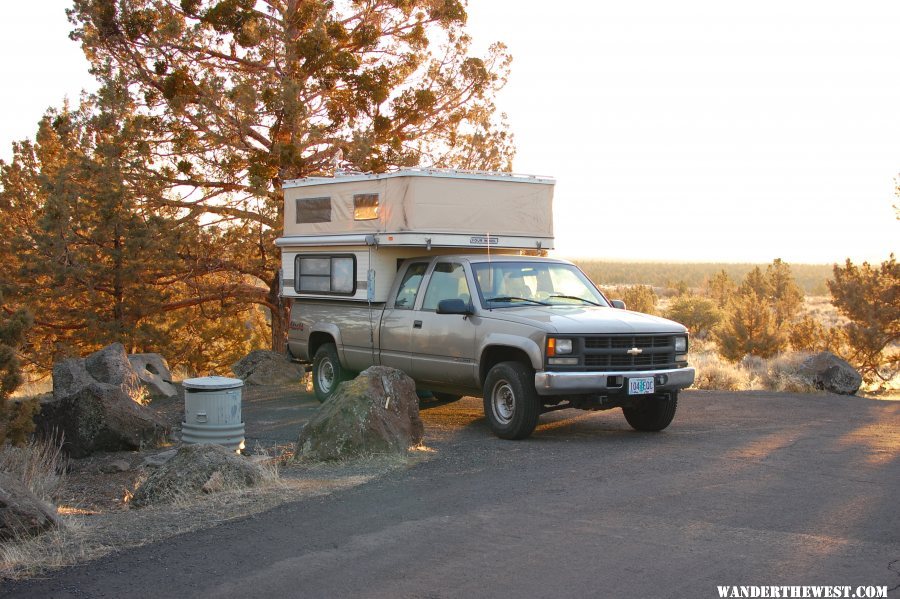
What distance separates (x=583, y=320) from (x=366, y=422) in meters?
2.52

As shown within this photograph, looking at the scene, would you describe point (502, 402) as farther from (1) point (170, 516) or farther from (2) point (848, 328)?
(2) point (848, 328)

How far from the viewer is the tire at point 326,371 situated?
523 inches

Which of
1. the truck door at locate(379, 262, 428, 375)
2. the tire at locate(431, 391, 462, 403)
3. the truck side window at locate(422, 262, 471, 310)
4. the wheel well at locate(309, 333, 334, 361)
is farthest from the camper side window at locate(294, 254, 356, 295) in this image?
the tire at locate(431, 391, 462, 403)

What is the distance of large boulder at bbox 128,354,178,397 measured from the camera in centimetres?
1527

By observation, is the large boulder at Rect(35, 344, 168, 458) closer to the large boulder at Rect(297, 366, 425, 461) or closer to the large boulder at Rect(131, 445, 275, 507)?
the large boulder at Rect(297, 366, 425, 461)

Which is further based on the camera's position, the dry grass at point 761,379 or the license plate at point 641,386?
the dry grass at point 761,379

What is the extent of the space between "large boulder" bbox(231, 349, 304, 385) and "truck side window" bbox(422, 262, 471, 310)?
5.60 m

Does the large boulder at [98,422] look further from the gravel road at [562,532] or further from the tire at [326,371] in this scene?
the gravel road at [562,532]

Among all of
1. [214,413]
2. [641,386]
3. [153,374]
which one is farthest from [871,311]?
[214,413]

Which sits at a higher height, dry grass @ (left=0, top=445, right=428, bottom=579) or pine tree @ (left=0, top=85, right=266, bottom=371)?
pine tree @ (left=0, top=85, right=266, bottom=371)

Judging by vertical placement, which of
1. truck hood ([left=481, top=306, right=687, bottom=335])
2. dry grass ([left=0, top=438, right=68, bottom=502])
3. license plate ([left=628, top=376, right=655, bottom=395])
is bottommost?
dry grass ([left=0, top=438, right=68, bottom=502])

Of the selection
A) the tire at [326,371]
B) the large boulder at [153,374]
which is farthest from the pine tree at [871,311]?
the large boulder at [153,374]

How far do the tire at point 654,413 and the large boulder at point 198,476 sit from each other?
A: 470cm

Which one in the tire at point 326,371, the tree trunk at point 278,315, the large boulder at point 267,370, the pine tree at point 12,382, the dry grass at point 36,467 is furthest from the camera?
the tree trunk at point 278,315
